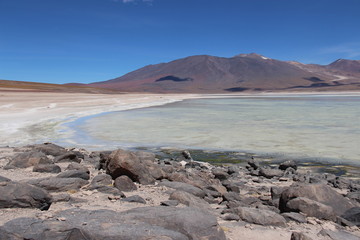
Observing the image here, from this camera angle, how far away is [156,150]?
33.0ft

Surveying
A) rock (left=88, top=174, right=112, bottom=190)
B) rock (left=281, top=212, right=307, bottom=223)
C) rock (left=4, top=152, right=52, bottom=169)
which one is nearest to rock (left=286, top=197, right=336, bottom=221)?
rock (left=281, top=212, right=307, bottom=223)

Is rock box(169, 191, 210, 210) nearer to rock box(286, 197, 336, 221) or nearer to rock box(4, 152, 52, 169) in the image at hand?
rock box(286, 197, 336, 221)

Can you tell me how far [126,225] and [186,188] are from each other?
2138mm

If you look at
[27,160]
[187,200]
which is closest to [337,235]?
[187,200]

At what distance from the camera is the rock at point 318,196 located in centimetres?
462

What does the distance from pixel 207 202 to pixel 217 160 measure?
4017 millimetres

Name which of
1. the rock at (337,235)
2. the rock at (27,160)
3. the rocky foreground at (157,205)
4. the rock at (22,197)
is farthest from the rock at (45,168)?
the rock at (337,235)

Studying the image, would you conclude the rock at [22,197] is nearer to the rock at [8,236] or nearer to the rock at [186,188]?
the rock at [8,236]

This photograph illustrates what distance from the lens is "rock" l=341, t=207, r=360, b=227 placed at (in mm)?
4394

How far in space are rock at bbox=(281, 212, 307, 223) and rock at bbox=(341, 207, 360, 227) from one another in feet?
2.31

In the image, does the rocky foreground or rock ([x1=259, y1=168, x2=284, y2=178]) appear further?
rock ([x1=259, y1=168, x2=284, y2=178])

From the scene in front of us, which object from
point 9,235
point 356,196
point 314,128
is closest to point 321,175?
point 356,196

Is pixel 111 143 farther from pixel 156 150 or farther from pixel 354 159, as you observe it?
pixel 354 159

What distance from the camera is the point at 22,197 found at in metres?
3.68
